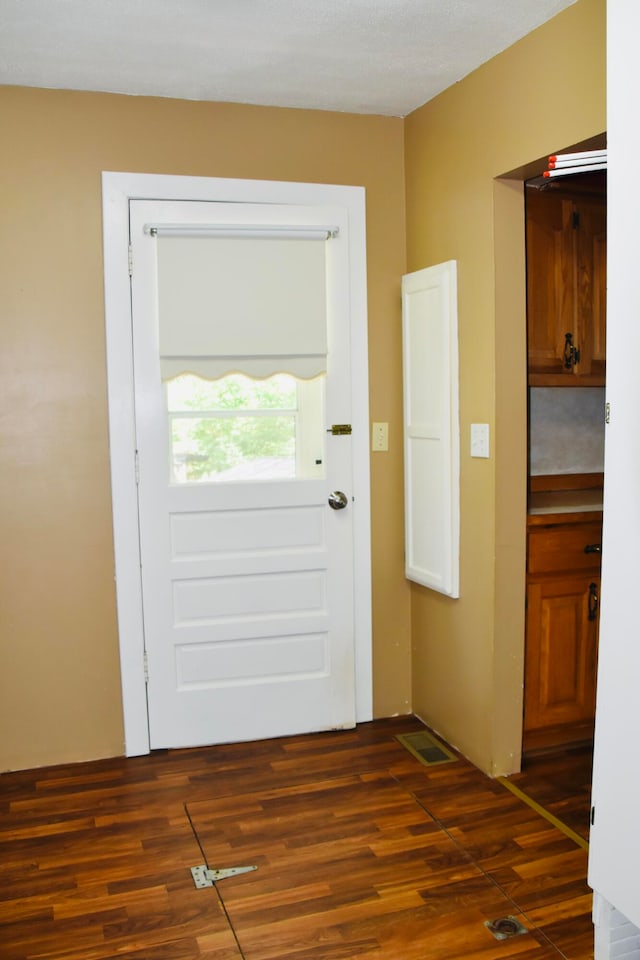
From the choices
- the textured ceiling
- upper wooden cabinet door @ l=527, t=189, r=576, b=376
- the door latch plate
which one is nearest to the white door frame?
the textured ceiling

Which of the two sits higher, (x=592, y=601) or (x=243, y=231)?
(x=243, y=231)

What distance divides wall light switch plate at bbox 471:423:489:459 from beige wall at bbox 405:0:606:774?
33 mm

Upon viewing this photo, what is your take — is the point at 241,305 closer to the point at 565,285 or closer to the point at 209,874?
the point at 565,285

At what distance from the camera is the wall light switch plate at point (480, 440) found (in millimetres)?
3130

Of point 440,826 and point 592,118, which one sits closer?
point 592,118

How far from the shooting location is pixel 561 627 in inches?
131

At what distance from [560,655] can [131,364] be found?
199 cm

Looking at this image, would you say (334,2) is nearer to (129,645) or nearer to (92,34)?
(92,34)

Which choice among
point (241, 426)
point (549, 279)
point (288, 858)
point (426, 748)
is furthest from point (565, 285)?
point (288, 858)

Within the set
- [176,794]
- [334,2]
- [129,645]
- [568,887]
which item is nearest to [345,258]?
[334,2]

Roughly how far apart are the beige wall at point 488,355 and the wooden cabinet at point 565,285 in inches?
7.9

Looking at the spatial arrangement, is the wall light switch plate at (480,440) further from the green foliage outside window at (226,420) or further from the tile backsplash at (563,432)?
the green foliage outside window at (226,420)

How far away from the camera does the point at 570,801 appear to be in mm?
3004

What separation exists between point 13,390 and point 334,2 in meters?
1.75
